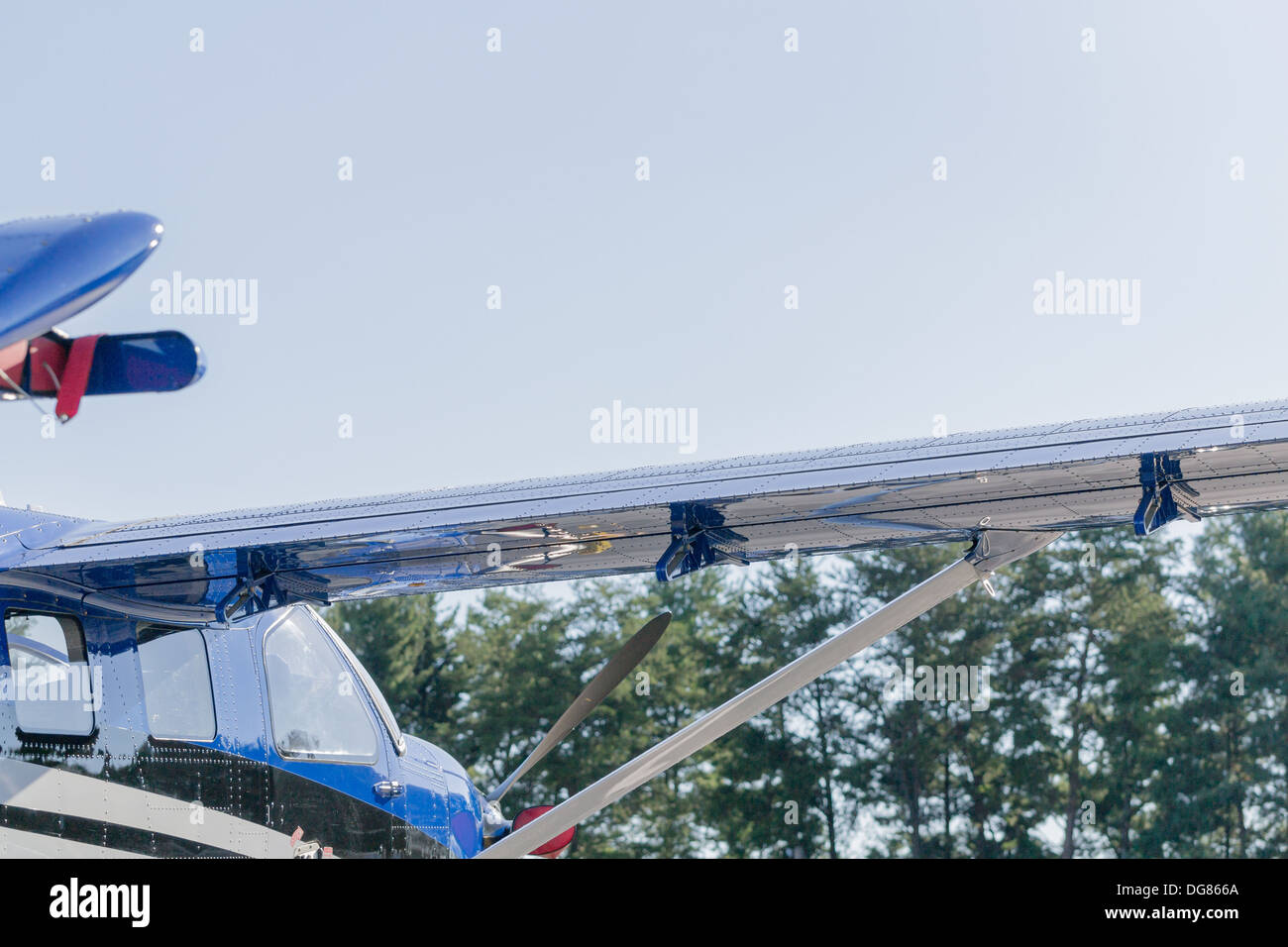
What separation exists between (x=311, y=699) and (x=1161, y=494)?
4.97 m

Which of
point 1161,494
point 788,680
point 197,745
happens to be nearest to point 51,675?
point 197,745

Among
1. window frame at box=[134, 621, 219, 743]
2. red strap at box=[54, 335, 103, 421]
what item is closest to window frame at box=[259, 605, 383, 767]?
window frame at box=[134, 621, 219, 743]

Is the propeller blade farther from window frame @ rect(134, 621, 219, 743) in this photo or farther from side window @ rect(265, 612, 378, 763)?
window frame @ rect(134, 621, 219, 743)

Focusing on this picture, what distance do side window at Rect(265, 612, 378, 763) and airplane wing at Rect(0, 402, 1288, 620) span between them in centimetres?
60

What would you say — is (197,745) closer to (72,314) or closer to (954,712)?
(72,314)

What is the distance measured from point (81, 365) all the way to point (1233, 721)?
33.5 metres

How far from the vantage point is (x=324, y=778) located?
764cm

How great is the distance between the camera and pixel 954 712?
3459 centimetres

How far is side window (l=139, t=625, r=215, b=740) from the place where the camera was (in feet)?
21.8

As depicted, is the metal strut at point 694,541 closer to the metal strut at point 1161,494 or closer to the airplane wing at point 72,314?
the metal strut at point 1161,494

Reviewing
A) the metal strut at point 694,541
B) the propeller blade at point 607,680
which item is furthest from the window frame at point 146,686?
the metal strut at point 694,541

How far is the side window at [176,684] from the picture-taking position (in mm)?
6656
